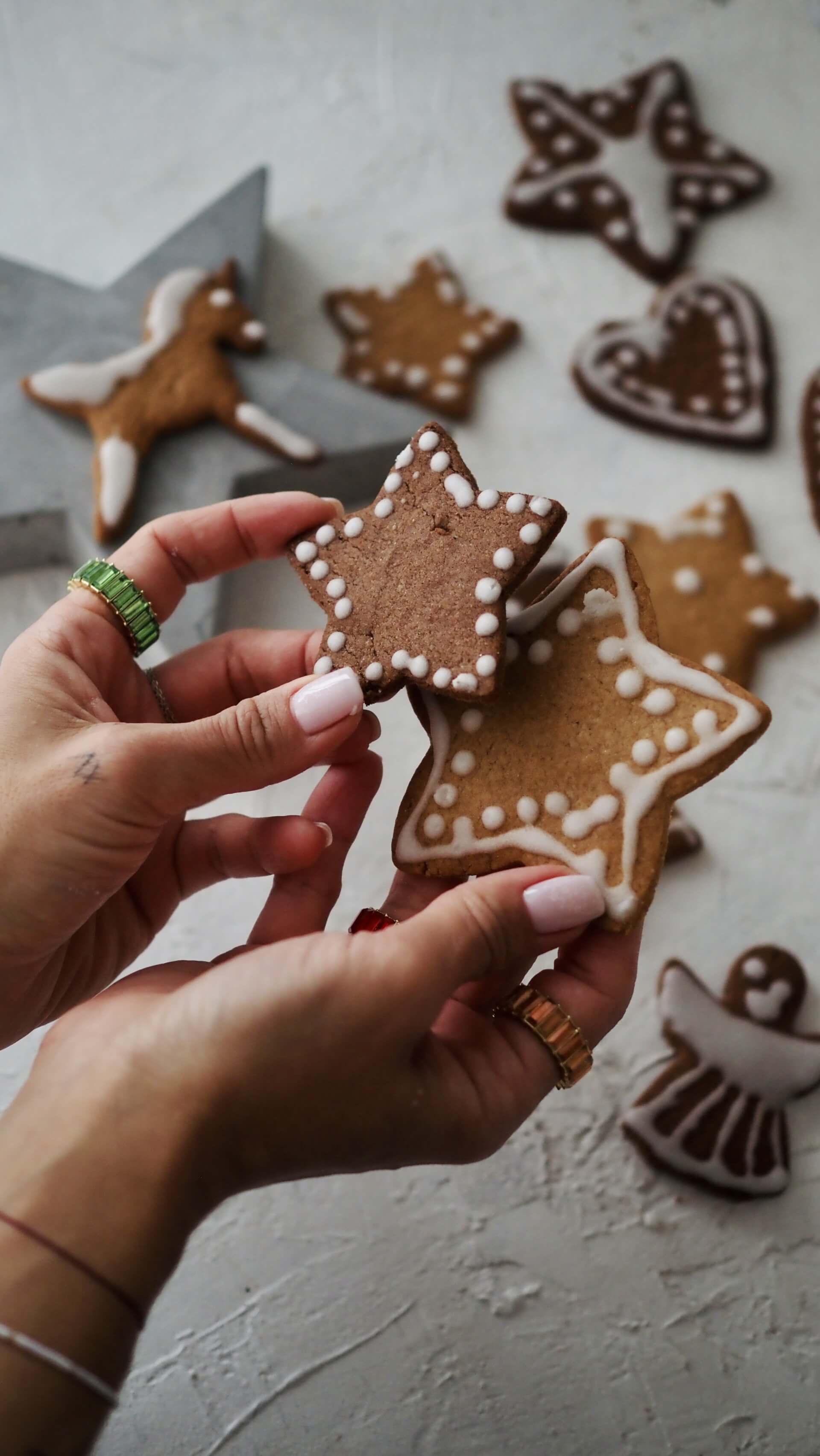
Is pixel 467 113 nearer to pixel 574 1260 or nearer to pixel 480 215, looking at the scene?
pixel 480 215

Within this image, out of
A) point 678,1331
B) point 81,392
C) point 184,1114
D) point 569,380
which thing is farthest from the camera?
point 569,380

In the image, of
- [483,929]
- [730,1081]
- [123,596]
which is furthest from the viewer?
[730,1081]

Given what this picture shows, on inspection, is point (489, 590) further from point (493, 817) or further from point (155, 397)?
point (155, 397)

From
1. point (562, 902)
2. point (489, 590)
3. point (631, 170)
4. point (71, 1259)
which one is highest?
point (631, 170)

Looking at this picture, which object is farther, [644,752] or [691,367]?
[691,367]

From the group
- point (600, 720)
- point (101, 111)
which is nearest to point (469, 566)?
point (600, 720)

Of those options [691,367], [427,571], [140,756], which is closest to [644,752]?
[427,571]

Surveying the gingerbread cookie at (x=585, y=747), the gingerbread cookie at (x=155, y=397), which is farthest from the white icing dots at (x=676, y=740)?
the gingerbread cookie at (x=155, y=397)
